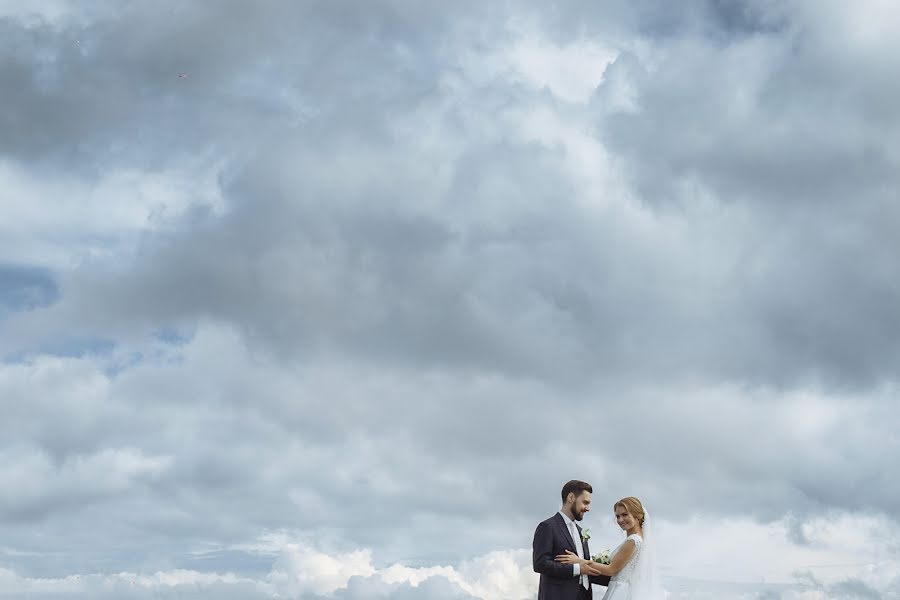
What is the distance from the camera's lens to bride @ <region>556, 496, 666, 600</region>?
88.2ft

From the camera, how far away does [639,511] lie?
1069 inches


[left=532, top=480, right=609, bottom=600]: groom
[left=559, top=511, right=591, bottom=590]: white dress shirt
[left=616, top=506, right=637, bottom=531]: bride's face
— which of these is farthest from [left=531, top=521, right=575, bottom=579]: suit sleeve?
[left=616, top=506, right=637, bottom=531]: bride's face

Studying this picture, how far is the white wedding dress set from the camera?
26.9 meters

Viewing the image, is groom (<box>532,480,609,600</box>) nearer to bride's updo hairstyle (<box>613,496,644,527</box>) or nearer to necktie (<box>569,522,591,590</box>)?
necktie (<box>569,522,591,590</box>)

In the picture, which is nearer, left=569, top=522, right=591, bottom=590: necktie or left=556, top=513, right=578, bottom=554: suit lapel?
left=556, top=513, right=578, bottom=554: suit lapel

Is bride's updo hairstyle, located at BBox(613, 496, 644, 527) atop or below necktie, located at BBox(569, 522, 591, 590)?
atop

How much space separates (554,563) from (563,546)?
0.50 m

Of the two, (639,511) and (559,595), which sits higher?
(639,511)

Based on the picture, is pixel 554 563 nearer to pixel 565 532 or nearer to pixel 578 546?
pixel 565 532

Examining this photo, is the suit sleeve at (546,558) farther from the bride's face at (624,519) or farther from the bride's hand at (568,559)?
the bride's face at (624,519)

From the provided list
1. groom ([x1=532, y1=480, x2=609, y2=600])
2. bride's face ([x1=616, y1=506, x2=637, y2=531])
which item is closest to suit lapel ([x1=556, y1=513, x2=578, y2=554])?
groom ([x1=532, y1=480, x2=609, y2=600])

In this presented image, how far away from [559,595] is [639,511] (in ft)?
9.11

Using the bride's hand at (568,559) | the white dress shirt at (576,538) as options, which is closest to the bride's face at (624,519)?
the white dress shirt at (576,538)

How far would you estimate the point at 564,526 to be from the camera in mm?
27062
